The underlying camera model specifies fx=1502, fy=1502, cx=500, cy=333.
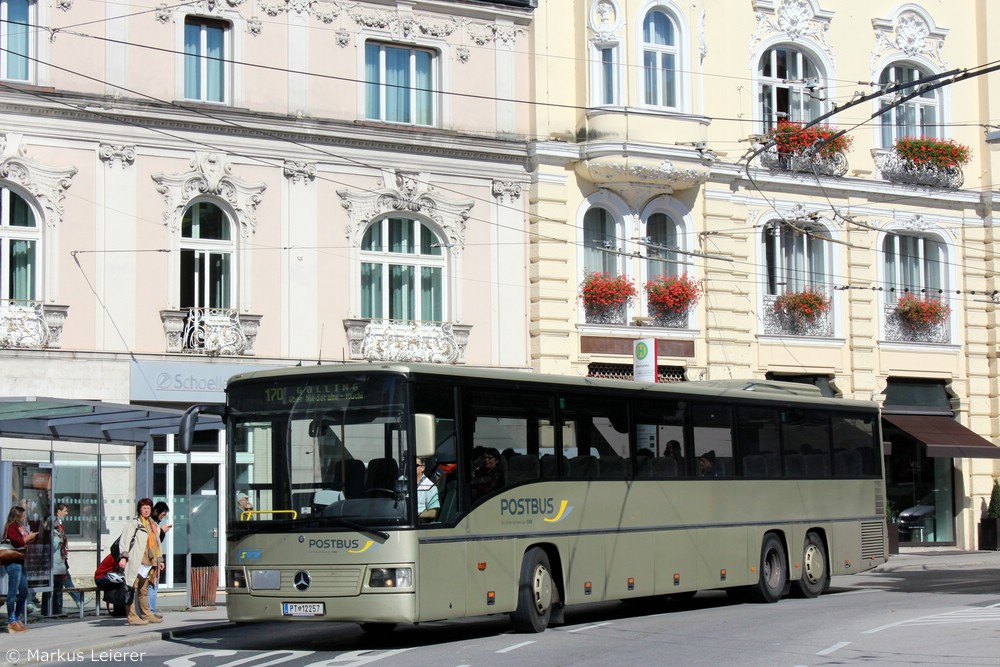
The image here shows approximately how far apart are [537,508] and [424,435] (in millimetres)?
2521

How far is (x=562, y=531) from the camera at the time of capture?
717 inches

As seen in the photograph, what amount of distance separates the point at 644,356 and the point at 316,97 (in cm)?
832

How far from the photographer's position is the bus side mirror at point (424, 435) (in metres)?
15.8

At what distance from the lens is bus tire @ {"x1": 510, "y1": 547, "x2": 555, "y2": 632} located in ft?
57.5

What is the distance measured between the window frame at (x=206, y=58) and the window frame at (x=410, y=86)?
2.76 meters

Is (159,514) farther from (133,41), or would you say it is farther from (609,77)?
(609,77)

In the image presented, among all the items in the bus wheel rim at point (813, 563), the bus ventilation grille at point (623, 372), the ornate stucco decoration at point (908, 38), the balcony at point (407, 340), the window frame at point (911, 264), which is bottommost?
the bus wheel rim at point (813, 563)

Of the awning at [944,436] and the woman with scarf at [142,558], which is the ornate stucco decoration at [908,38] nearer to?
the awning at [944,436]

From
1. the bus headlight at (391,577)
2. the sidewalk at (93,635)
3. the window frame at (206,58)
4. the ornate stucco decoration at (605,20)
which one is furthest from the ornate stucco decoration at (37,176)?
the bus headlight at (391,577)

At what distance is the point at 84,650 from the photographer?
16109mm

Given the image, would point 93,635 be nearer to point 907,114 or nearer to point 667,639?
point 667,639

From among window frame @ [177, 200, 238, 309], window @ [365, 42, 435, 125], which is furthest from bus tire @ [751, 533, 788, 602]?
window @ [365, 42, 435, 125]

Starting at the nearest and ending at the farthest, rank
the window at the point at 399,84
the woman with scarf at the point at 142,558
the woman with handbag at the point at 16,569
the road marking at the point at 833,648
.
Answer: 1. the road marking at the point at 833,648
2. the woman with handbag at the point at 16,569
3. the woman with scarf at the point at 142,558
4. the window at the point at 399,84

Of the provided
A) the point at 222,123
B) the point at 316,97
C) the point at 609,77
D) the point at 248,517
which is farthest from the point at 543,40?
the point at 248,517
